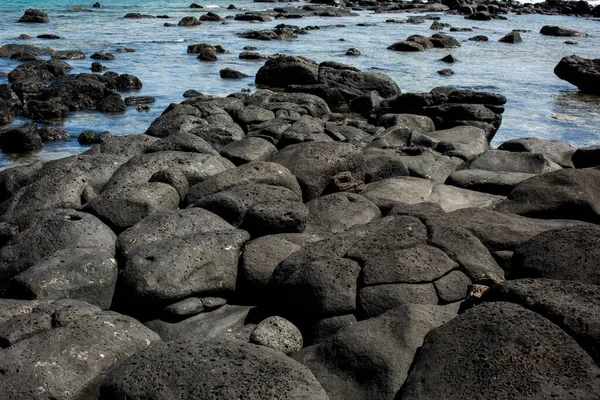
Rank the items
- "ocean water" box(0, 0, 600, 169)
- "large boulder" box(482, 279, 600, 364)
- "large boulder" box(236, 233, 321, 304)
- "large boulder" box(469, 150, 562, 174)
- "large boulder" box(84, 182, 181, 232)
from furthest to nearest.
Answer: "ocean water" box(0, 0, 600, 169), "large boulder" box(469, 150, 562, 174), "large boulder" box(84, 182, 181, 232), "large boulder" box(236, 233, 321, 304), "large boulder" box(482, 279, 600, 364)

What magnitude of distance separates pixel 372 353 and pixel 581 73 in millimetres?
23700

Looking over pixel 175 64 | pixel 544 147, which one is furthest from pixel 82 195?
pixel 175 64

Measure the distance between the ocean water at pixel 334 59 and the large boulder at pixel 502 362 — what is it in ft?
43.1

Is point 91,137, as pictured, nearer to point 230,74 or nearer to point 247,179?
point 247,179

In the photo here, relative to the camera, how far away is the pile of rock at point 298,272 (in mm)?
5797

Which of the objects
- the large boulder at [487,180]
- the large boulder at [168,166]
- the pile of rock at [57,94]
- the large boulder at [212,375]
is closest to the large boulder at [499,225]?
the large boulder at [487,180]

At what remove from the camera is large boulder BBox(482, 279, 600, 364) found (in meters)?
5.75

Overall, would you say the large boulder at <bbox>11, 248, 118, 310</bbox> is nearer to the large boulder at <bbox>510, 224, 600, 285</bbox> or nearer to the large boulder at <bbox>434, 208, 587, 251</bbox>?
the large boulder at <bbox>434, 208, 587, 251</bbox>

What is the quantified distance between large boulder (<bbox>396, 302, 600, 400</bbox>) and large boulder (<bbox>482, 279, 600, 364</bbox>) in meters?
0.13

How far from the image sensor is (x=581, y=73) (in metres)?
26.9

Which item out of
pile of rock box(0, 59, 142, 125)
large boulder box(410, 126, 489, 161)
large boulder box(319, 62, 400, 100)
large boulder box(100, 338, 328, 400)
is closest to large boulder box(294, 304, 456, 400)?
large boulder box(100, 338, 328, 400)

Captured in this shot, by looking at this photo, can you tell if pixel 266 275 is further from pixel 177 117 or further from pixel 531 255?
pixel 177 117

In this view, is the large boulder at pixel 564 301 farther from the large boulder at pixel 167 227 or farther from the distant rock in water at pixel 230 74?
the distant rock in water at pixel 230 74

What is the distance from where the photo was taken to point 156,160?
12008 millimetres
